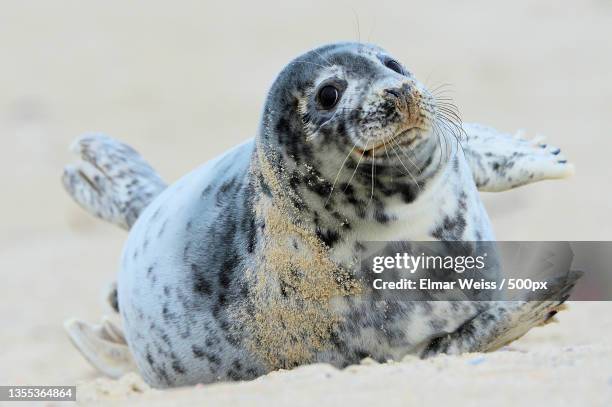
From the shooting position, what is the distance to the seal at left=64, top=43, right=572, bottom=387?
401cm

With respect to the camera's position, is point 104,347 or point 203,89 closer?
point 104,347

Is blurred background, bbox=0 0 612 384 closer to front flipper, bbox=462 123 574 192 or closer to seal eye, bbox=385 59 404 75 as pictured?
front flipper, bbox=462 123 574 192

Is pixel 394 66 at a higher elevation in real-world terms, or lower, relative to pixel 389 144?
higher

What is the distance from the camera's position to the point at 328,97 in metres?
4.08

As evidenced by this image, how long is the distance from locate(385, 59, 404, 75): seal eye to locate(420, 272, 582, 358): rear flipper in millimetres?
873

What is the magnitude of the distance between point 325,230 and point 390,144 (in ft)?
1.43

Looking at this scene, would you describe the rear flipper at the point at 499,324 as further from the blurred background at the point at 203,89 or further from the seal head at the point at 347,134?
the blurred background at the point at 203,89

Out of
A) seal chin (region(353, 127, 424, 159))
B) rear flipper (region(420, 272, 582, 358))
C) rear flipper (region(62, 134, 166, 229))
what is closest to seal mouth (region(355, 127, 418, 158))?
seal chin (region(353, 127, 424, 159))

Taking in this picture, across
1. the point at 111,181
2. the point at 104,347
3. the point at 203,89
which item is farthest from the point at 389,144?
the point at 203,89

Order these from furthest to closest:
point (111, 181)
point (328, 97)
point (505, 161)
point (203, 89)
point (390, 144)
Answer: point (203, 89) < point (111, 181) < point (505, 161) < point (328, 97) < point (390, 144)

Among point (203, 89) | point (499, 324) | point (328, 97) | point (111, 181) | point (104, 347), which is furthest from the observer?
point (203, 89)

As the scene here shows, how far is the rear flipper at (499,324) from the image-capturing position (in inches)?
164

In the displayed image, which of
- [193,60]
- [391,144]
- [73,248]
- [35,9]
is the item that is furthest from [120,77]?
[391,144]

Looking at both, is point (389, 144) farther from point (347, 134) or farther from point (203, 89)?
point (203, 89)
